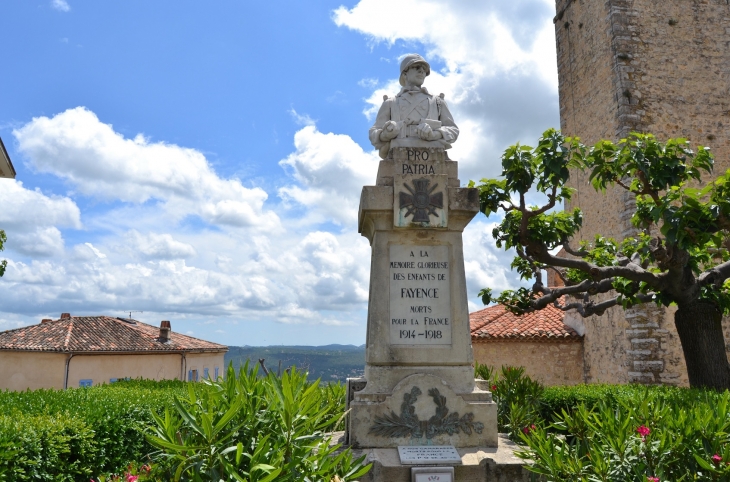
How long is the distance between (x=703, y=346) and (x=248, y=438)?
866 centimetres

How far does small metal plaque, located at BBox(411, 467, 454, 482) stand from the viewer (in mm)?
5074

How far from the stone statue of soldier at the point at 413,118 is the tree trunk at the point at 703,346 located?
5.78m

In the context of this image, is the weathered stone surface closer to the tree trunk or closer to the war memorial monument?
the war memorial monument

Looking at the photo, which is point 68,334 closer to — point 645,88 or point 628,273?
point 628,273

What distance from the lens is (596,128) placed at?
58.2 ft

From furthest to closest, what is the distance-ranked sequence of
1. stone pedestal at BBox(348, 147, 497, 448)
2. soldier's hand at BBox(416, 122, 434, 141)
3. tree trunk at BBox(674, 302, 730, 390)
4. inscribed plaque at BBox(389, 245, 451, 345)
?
tree trunk at BBox(674, 302, 730, 390), soldier's hand at BBox(416, 122, 434, 141), inscribed plaque at BBox(389, 245, 451, 345), stone pedestal at BBox(348, 147, 497, 448)

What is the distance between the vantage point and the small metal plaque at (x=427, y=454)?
5.21m

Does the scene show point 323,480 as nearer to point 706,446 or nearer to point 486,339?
point 706,446

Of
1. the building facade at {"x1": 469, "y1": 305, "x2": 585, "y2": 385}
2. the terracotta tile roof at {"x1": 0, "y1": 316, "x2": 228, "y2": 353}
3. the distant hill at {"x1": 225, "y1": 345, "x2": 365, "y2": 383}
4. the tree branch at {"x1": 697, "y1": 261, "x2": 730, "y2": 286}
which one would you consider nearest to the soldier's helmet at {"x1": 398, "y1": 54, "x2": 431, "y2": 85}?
the distant hill at {"x1": 225, "y1": 345, "x2": 365, "y2": 383}

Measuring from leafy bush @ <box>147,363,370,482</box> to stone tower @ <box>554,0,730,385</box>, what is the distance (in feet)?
45.4

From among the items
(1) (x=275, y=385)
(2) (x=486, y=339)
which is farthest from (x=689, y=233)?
(2) (x=486, y=339)

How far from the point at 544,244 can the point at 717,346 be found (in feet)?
10.5

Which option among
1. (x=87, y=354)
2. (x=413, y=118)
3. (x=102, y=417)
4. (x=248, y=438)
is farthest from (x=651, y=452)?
(x=87, y=354)

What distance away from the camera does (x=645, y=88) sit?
1670 cm
